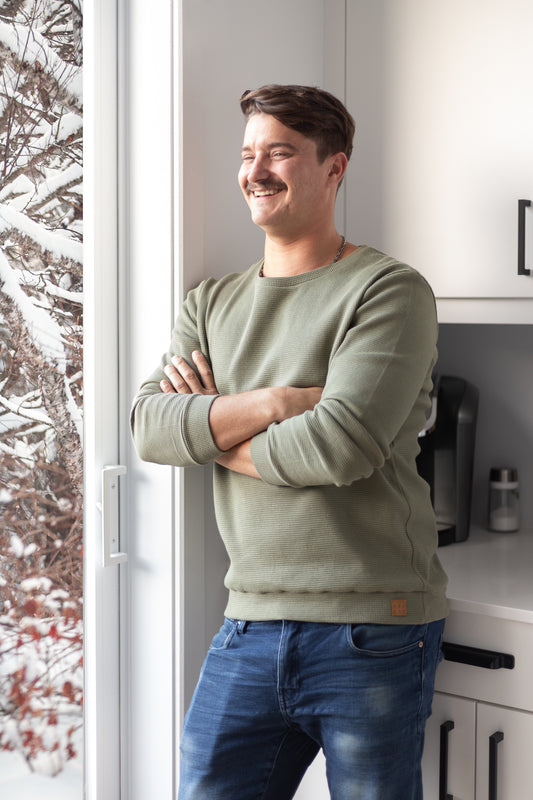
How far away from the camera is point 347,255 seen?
1.43 meters

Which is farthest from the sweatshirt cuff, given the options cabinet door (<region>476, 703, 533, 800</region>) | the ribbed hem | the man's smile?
cabinet door (<region>476, 703, 533, 800</region>)

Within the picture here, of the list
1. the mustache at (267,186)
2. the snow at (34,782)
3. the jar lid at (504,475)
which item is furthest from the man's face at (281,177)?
the snow at (34,782)

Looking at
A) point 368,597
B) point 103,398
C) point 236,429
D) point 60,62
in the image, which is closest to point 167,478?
point 103,398

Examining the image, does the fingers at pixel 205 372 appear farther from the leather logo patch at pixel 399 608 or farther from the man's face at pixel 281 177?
the leather logo patch at pixel 399 608

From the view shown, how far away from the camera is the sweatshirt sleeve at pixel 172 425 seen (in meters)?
1.34

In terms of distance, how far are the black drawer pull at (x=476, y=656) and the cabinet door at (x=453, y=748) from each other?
0.27ft

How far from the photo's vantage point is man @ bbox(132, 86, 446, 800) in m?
1.27

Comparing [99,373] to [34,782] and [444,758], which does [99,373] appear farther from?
[444,758]

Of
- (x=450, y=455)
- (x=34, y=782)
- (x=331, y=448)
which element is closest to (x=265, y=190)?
(x=331, y=448)

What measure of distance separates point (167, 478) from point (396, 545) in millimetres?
468

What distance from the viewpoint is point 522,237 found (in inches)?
64.1

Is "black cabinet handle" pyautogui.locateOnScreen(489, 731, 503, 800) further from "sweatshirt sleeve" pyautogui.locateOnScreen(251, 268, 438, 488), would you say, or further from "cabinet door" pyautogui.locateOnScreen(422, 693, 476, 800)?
"sweatshirt sleeve" pyautogui.locateOnScreen(251, 268, 438, 488)

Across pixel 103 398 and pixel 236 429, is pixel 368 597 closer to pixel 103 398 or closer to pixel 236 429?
pixel 236 429

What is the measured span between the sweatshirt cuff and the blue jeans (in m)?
0.28
